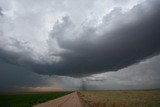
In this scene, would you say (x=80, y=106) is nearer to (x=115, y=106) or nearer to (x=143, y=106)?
(x=115, y=106)

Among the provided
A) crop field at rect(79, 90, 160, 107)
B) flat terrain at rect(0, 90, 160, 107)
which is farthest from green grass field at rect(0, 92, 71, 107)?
crop field at rect(79, 90, 160, 107)

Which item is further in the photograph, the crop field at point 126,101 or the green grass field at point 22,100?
the green grass field at point 22,100

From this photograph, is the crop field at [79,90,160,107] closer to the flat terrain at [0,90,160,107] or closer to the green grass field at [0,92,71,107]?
the flat terrain at [0,90,160,107]

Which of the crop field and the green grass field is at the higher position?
the green grass field

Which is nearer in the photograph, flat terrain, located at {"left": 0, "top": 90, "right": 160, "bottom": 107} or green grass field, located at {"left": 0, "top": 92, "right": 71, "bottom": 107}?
flat terrain, located at {"left": 0, "top": 90, "right": 160, "bottom": 107}

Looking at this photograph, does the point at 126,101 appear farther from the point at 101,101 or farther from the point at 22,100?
the point at 22,100

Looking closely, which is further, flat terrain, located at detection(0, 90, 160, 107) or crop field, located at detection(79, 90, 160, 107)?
flat terrain, located at detection(0, 90, 160, 107)

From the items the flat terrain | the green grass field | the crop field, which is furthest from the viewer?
the green grass field

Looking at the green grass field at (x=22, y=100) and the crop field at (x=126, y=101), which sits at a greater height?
the green grass field at (x=22, y=100)

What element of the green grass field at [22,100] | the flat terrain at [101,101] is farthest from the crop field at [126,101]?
the green grass field at [22,100]

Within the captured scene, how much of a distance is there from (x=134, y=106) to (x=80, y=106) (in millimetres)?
8456

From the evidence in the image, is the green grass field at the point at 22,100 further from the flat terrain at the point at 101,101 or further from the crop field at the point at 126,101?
the crop field at the point at 126,101

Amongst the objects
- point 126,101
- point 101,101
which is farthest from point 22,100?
point 126,101

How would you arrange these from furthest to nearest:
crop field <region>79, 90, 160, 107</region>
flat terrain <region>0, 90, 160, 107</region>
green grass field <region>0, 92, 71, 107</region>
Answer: green grass field <region>0, 92, 71, 107</region>, flat terrain <region>0, 90, 160, 107</region>, crop field <region>79, 90, 160, 107</region>
